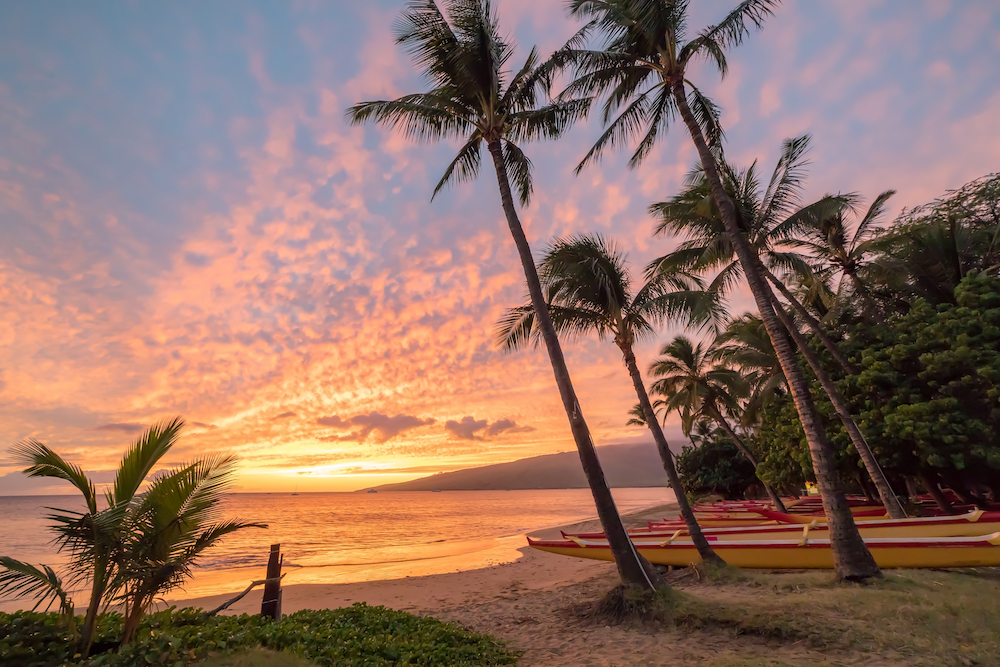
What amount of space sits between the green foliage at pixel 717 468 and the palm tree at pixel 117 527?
33396 millimetres

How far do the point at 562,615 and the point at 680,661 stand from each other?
2.94 meters

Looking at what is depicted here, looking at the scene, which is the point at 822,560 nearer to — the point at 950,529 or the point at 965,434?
the point at 950,529

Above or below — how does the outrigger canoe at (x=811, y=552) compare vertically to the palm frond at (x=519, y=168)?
below

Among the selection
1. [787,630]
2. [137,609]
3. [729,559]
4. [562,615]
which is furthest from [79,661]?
[729,559]

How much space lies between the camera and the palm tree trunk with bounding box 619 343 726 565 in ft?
31.1

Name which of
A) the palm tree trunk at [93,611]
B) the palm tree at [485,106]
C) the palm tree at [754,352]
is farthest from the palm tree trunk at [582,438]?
the palm tree at [754,352]

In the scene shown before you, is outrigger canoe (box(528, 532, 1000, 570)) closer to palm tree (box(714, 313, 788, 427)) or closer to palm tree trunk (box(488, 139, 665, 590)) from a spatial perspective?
palm tree trunk (box(488, 139, 665, 590))

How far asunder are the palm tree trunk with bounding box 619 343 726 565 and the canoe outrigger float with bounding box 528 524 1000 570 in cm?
48

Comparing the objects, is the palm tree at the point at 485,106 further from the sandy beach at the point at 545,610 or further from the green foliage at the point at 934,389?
the green foliage at the point at 934,389

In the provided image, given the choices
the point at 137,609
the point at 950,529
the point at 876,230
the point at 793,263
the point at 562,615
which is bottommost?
the point at 562,615

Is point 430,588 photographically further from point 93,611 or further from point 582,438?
point 93,611

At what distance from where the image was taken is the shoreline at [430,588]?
10664 millimetres

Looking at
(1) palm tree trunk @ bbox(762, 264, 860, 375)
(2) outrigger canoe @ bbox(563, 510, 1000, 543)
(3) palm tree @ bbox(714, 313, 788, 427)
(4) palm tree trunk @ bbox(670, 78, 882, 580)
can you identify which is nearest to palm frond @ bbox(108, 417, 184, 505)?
(4) palm tree trunk @ bbox(670, 78, 882, 580)

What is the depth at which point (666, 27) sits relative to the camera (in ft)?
27.6
